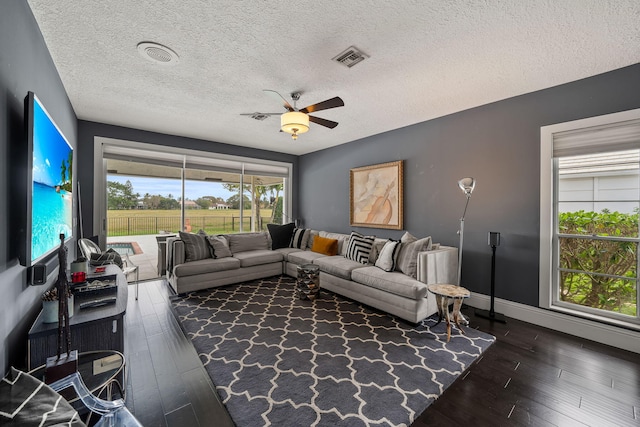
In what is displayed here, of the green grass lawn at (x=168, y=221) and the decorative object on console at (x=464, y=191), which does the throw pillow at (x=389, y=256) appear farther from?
the green grass lawn at (x=168, y=221)

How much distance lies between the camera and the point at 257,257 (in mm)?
4516

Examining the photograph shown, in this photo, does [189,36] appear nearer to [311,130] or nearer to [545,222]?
[311,130]

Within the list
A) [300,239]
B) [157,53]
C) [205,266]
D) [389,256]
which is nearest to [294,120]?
[157,53]

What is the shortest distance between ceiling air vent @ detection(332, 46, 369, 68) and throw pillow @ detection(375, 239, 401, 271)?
89.4 inches

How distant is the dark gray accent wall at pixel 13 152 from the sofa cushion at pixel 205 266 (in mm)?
1887

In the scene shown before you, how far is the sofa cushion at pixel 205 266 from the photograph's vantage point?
12.3 feet

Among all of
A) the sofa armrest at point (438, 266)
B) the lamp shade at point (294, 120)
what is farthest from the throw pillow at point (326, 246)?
the lamp shade at point (294, 120)

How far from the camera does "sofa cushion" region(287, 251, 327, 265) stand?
14.4 ft

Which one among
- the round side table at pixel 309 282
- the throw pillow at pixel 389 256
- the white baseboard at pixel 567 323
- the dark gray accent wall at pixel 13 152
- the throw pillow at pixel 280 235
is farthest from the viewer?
the throw pillow at pixel 280 235

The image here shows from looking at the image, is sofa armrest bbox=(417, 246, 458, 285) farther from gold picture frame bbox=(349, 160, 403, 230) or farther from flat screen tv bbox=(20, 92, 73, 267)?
flat screen tv bbox=(20, 92, 73, 267)

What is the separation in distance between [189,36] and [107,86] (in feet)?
5.27

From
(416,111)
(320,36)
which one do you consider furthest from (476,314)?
(320,36)

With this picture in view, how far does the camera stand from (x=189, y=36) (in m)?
2.06

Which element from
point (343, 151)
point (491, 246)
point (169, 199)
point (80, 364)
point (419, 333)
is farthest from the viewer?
point (343, 151)
